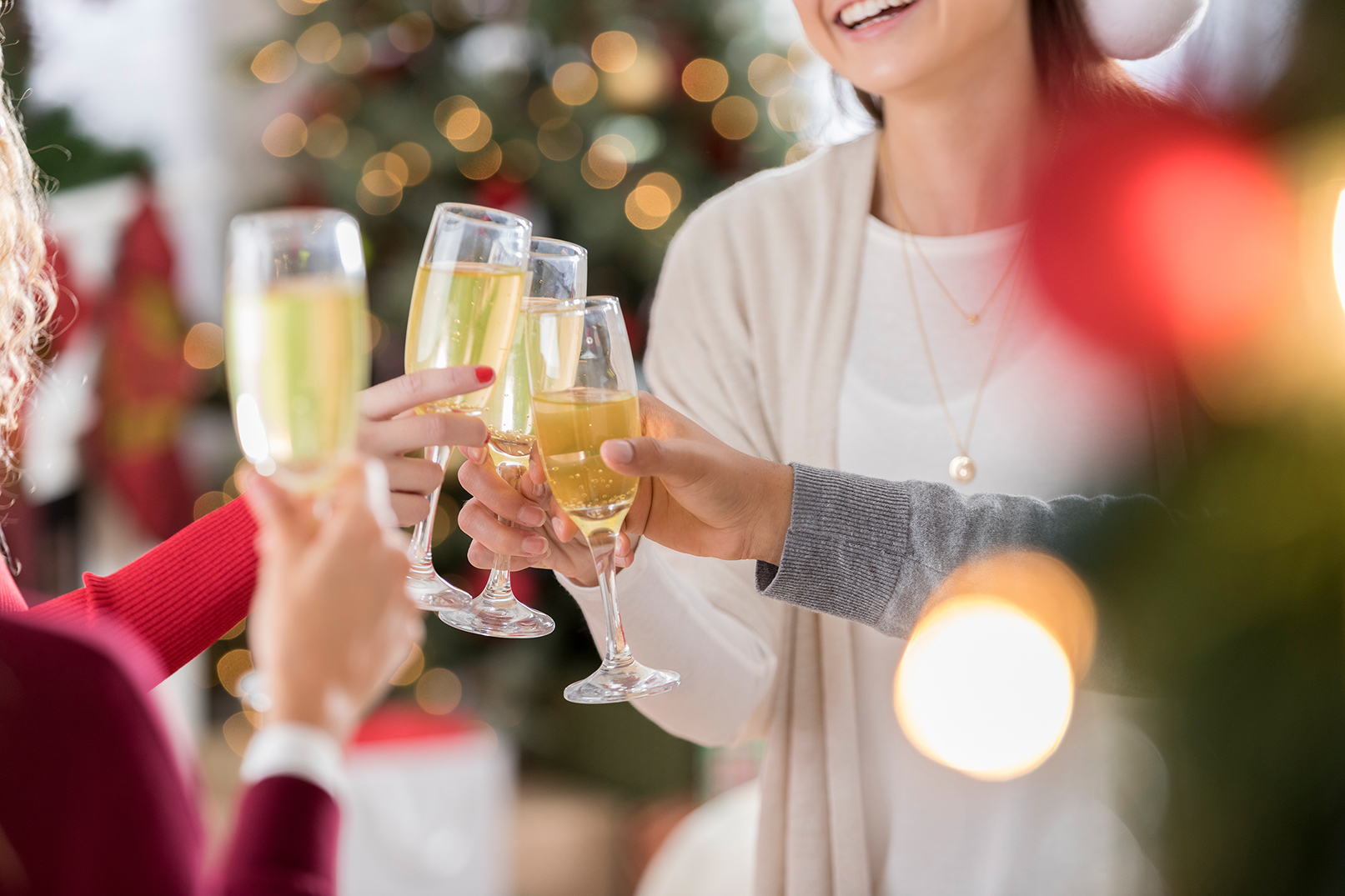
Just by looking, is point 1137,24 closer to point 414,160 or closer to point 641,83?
point 641,83

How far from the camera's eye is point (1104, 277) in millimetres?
511

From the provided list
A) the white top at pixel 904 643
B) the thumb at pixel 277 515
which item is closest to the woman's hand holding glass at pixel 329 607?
the thumb at pixel 277 515

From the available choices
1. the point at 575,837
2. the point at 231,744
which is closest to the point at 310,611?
the point at 575,837

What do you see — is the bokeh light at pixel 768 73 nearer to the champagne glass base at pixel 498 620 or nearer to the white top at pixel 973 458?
the white top at pixel 973 458

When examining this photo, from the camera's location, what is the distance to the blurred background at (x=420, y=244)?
8.76 ft

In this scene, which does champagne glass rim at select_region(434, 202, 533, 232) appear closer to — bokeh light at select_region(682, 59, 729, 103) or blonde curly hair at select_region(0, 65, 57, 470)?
blonde curly hair at select_region(0, 65, 57, 470)

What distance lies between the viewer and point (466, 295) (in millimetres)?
940

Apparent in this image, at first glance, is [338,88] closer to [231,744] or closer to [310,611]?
[231,744]

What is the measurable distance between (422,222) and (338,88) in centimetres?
39

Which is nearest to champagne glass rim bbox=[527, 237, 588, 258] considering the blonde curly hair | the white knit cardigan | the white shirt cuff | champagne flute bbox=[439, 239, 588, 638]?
champagne flute bbox=[439, 239, 588, 638]

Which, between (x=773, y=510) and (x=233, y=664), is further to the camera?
(x=233, y=664)

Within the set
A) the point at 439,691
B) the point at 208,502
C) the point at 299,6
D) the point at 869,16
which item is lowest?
the point at 439,691

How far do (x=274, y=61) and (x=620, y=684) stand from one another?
226 cm

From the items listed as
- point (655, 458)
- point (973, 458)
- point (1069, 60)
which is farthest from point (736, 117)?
point (655, 458)
